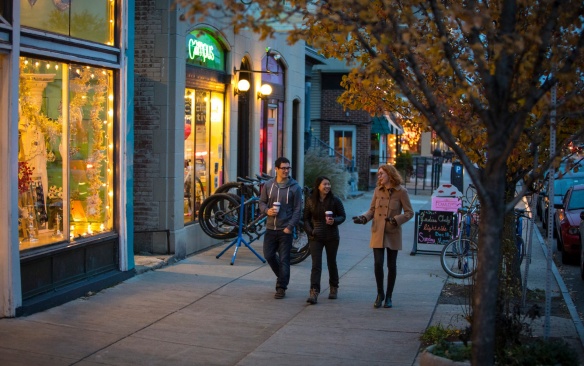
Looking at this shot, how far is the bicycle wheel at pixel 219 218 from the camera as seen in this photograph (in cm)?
1459

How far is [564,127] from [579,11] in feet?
11.1

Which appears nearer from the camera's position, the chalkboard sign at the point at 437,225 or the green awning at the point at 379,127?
the chalkboard sign at the point at 437,225

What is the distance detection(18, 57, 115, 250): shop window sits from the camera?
10.0 m

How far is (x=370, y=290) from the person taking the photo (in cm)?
1232

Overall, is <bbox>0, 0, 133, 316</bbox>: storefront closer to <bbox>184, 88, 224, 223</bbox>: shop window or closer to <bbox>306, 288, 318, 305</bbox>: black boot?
<bbox>306, 288, 318, 305</bbox>: black boot

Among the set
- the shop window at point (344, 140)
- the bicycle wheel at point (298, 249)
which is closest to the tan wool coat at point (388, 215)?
the bicycle wheel at point (298, 249)

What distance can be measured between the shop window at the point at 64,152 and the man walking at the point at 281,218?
2.29m

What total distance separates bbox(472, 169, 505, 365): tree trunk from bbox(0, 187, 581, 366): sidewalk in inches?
104

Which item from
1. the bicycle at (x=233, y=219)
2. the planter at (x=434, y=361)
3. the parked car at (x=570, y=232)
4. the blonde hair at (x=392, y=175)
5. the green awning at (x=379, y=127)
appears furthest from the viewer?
the green awning at (x=379, y=127)

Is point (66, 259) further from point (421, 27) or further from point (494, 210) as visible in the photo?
point (494, 210)

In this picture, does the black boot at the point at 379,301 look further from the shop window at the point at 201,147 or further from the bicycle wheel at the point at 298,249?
the shop window at the point at 201,147

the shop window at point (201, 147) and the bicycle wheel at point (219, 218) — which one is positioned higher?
the shop window at point (201, 147)

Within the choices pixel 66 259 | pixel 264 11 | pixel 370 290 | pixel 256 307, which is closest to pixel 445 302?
pixel 370 290

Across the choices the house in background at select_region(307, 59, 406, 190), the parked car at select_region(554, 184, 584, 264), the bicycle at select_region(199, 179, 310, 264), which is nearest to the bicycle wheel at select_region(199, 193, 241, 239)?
the bicycle at select_region(199, 179, 310, 264)
